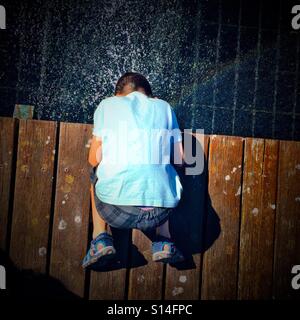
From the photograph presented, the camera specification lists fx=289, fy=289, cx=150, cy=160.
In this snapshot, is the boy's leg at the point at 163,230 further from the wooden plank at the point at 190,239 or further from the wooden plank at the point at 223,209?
the wooden plank at the point at 223,209

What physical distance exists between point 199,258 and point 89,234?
0.76m

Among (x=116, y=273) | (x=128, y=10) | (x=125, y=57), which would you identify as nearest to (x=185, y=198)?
(x=116, y=273)

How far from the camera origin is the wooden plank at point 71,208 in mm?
1884

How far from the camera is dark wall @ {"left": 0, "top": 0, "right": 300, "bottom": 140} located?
2.60m

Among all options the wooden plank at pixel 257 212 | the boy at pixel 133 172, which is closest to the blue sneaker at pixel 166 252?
the boy at pixel 133 172

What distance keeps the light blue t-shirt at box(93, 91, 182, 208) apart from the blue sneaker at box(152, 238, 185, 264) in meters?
0.28

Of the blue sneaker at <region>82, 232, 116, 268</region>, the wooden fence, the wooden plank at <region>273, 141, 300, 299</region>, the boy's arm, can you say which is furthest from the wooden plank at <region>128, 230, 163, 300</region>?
the wooden plank at <region>273, 141, 300, 299</region>

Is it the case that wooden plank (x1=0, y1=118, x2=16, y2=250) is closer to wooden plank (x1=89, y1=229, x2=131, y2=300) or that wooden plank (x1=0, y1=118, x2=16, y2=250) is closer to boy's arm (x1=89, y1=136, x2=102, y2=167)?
boy's arm (x1=89, y1=136, x2=102, y2=167)

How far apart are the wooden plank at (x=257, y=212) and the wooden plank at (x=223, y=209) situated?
49mm

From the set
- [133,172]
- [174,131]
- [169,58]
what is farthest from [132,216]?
[169,58]

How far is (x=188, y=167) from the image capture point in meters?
1.97

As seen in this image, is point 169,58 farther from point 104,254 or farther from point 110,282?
point 110,282
